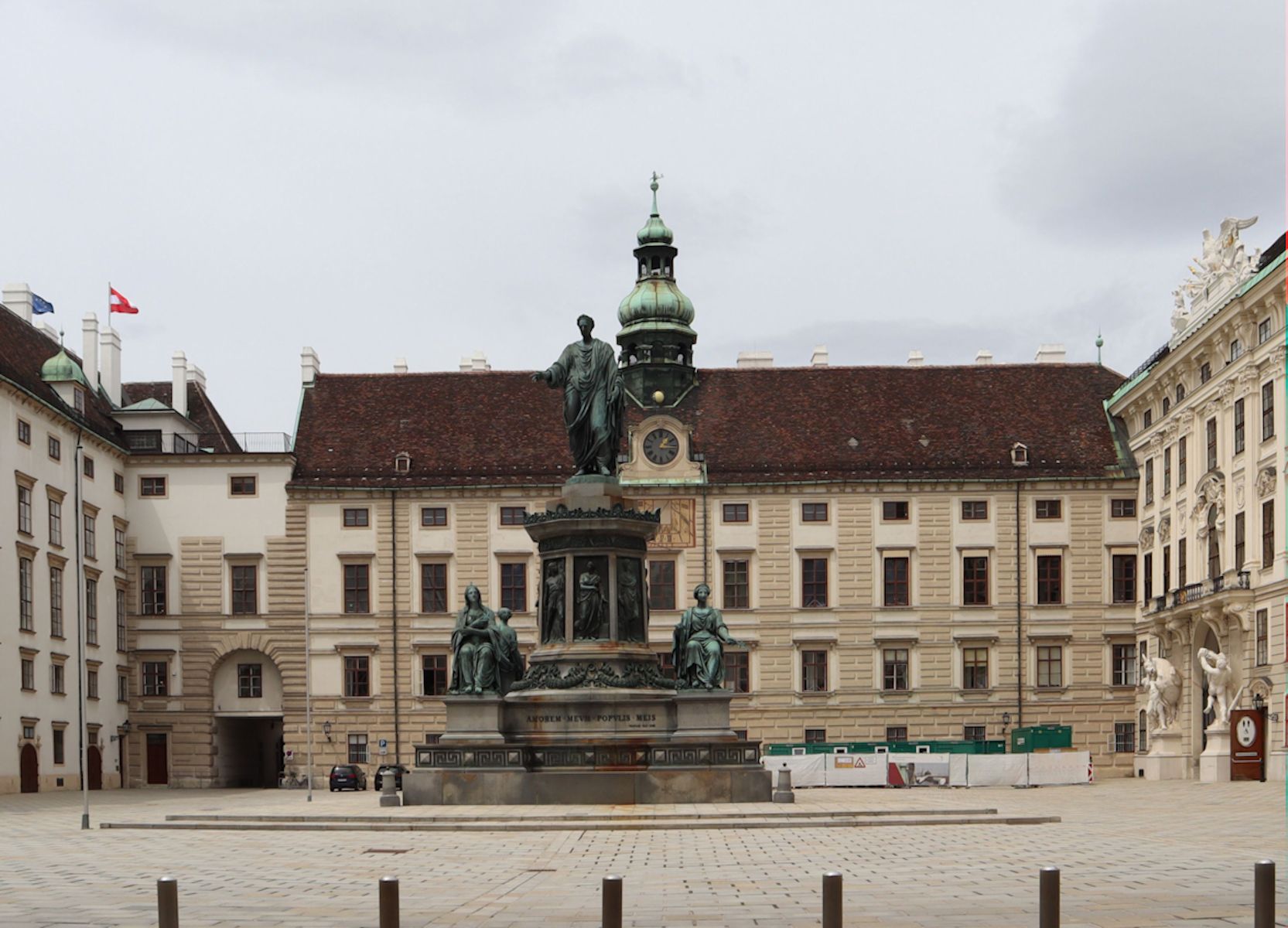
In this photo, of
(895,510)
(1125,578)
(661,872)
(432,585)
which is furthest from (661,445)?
(661,872)

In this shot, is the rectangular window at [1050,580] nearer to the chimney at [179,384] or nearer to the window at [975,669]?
the window at [975,669]

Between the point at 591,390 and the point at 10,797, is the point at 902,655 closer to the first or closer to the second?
the point at 10,797

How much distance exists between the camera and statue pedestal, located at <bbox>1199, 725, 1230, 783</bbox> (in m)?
52.3

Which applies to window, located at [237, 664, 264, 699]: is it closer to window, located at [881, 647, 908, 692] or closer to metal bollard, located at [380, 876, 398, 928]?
window, located at [881, 647, 908, 692]

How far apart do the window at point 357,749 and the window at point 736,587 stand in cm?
1427

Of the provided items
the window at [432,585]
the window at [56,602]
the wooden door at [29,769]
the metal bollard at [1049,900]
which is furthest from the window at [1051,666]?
the metal bollard at [1049,900]

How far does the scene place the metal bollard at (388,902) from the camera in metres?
12.7

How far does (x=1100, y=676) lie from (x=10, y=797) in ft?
124

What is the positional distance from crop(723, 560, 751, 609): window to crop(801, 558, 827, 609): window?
208 centimetres

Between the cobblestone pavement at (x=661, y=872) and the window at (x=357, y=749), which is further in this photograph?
the window at (x=357, y=749)

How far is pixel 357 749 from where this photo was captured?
67.8 metres

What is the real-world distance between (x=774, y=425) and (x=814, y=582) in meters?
6.35

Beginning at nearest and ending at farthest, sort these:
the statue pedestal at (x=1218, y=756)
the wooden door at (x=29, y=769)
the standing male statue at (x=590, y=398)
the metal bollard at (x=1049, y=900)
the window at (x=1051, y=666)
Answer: the metal bollard at (x=1049, y=900) → the standing male statue at (x=590, y=398) → the statue pedestal at (x=1218, y=756) → the wooden door at (x=29, y=769) → the window at (x=1051, y=666)

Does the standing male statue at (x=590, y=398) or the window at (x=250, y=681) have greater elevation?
the standing male statue at (x=590, y=398)
